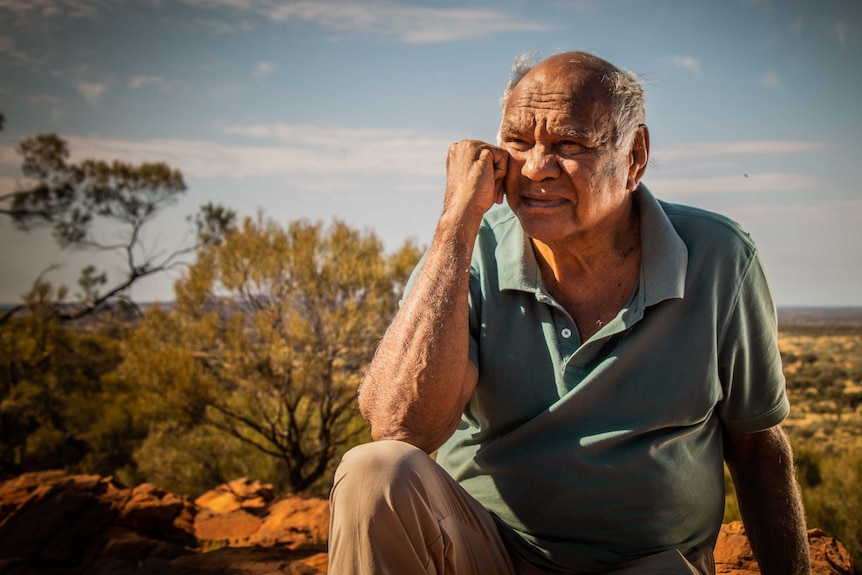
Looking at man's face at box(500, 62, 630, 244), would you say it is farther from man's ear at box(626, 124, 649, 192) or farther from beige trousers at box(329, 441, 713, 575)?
beige trousers at box(329, 441, 713, 575)

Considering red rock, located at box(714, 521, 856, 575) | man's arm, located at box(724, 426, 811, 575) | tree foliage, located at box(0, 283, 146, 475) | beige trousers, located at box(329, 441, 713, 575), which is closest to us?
beige trousers, located at box(329, 441, 713, 575)

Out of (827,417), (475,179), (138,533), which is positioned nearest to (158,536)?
(138,533)

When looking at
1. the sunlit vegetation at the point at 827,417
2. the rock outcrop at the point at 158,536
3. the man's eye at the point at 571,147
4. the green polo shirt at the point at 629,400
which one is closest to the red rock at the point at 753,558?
the rock outcrop at the point at 158,536

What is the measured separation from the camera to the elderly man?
6.71 ft

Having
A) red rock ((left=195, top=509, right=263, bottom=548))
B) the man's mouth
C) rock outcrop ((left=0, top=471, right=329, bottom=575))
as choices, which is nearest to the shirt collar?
the man's mouth

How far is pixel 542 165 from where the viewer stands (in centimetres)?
219

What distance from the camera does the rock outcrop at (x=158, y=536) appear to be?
307 centimetres

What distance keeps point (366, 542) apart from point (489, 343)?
79 cm

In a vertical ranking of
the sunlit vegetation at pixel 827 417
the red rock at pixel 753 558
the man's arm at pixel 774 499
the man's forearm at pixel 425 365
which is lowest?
the sunlit vegetation at pixel 827 417

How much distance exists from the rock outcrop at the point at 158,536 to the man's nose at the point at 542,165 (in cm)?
174

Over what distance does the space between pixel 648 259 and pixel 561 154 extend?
1.30 feet

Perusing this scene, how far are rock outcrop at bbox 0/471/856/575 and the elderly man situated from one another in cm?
95

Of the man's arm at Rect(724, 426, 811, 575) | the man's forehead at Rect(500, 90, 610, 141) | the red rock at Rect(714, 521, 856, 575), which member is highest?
the man's forehead at Rect(500, 90, 610, 141)

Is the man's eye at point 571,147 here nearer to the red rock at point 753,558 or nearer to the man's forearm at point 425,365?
the man's forearm at point 425,365
